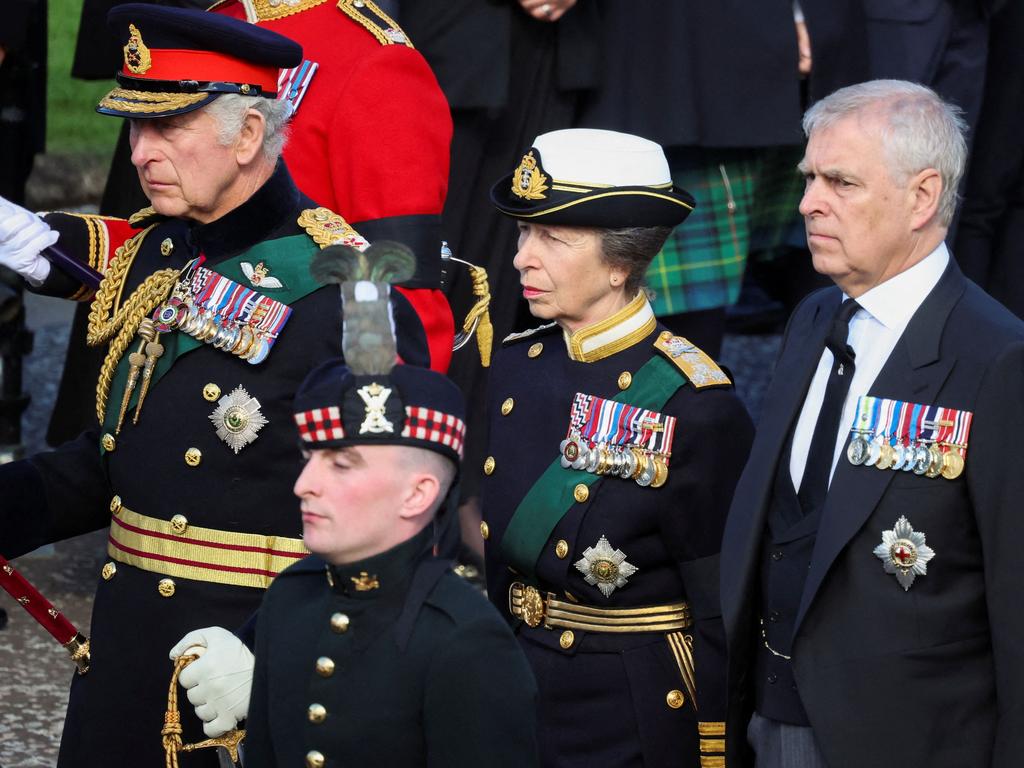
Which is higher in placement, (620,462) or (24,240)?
(24,240)

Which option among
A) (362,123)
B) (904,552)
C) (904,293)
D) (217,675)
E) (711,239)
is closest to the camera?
(217,675)

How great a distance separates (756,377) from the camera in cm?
832

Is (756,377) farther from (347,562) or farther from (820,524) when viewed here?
(347,562)

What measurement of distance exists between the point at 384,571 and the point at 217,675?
0.45 metres

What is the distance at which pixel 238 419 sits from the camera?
358cm

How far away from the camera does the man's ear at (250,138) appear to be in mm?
3654

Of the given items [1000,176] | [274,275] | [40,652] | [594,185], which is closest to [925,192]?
[594,185]

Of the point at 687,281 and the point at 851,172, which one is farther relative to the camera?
the point at 687,281

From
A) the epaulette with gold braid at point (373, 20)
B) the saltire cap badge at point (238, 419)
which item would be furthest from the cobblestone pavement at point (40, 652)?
the epaulette with gold braid at point (373, 20)

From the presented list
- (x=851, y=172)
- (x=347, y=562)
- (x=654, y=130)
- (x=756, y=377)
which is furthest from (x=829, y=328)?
(x=756, y=377)

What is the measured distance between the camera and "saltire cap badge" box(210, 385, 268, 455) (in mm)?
3582

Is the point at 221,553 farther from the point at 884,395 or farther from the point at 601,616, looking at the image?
the point at 884,395

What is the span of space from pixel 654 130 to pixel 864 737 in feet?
9.21

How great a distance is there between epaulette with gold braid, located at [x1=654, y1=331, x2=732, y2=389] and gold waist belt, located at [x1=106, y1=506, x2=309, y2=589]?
0.86 metres
